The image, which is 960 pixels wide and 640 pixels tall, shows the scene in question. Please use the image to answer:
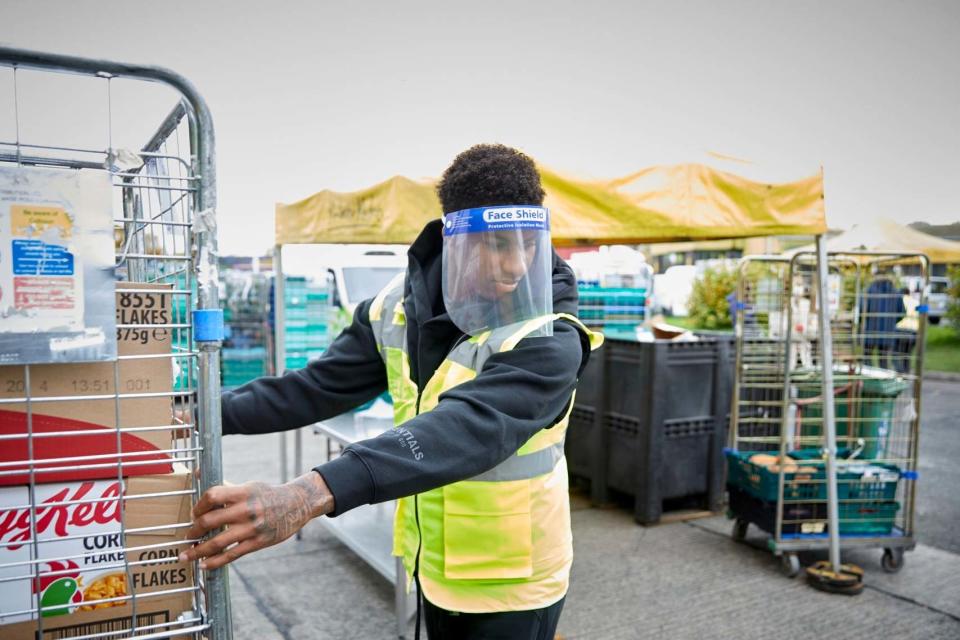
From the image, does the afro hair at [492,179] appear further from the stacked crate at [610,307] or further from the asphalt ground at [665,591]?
the stacked crate at [610,307]

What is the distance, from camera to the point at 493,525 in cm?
181

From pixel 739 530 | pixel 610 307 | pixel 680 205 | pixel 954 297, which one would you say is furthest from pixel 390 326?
pixel 954 297

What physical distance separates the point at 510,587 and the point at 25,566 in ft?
3.61

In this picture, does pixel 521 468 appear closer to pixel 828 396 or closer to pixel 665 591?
pixel 665 591

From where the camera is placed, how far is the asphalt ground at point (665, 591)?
3781mm

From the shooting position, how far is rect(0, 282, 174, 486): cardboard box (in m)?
1.23

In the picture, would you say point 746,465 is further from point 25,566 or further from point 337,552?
point 25,566

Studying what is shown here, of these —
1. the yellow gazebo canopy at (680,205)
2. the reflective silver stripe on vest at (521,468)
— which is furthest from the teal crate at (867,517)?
the reflective silver stripe on vest at (521,468)

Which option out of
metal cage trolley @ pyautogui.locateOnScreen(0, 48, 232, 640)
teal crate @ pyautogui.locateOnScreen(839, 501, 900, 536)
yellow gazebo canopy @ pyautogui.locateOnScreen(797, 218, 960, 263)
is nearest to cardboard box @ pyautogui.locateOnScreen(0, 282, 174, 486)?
metal cage trolley @ pyautogui.locateOnScreen(0, 48, 232, 640)

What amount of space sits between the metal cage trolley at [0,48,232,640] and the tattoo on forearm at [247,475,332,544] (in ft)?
0.39

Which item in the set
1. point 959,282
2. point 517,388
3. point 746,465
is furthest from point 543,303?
point 959,282

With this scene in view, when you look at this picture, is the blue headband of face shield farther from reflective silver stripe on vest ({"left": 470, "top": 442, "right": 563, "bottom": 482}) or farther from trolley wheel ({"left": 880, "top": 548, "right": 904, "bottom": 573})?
trolley wheel ({"left": 880, "top": 548, "right": 904, "bottom": 573})

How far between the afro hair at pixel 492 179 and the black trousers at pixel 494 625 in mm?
1087

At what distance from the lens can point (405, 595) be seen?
3.58 meters
